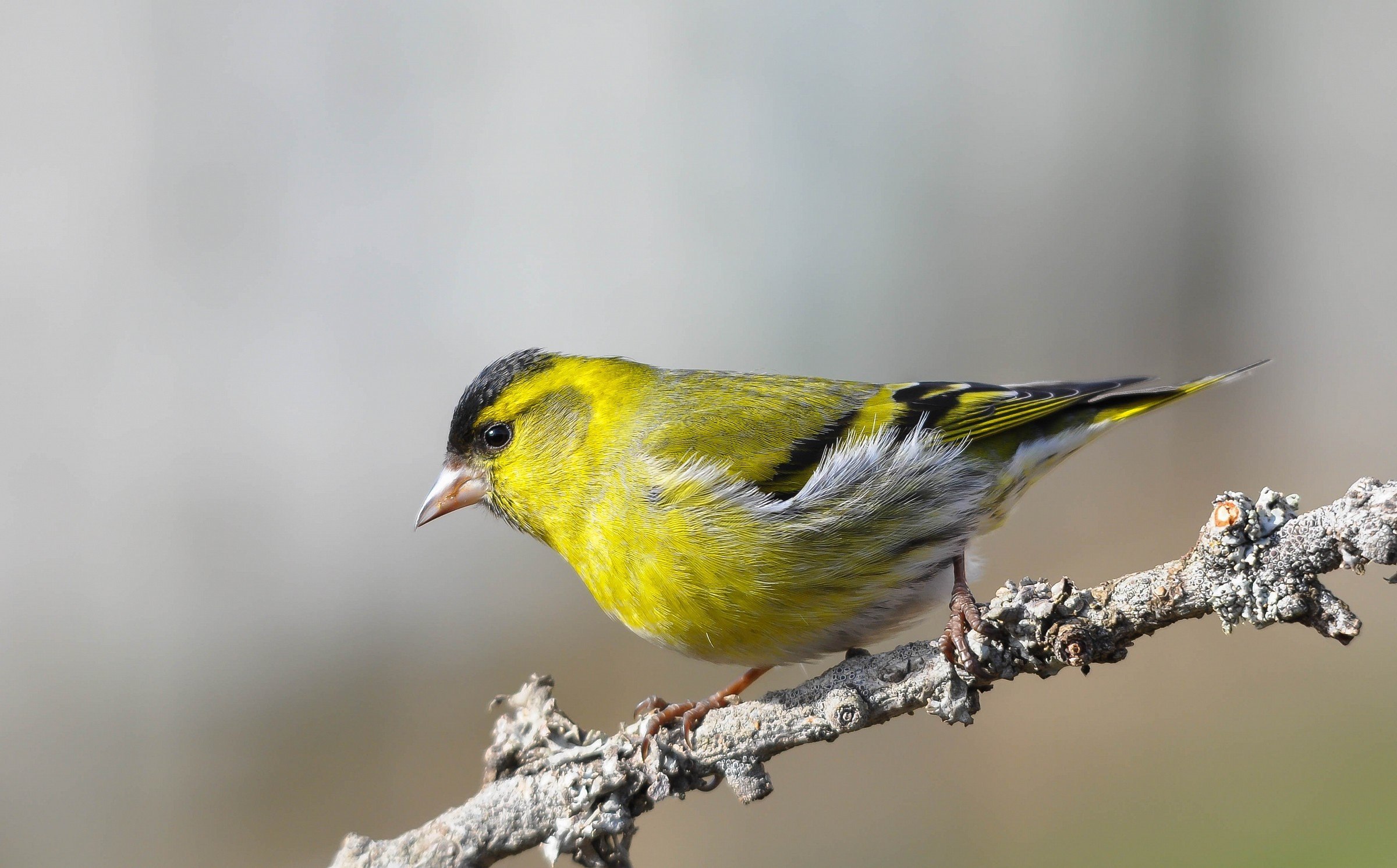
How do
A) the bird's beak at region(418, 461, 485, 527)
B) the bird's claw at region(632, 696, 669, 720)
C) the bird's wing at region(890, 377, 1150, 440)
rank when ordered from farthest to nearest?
the bird's beak at region(418, 461, 485, 527) → the bird's wing at region(890, 377, 1150, 440) → the bird's claw at region(632, 696, 669, 720)

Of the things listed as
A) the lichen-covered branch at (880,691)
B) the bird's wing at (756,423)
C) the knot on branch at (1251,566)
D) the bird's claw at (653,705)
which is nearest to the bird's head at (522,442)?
the bird's wing at (756,423)

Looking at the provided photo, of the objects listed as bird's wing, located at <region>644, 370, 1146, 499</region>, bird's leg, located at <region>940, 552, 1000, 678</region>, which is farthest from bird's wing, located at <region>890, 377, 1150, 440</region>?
bird's leg, located at <region>940, 552, 1000, 678</region>

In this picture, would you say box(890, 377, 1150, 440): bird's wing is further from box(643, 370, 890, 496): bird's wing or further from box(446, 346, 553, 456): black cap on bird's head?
box(446, 346, 553, 456): black cap on bird's head

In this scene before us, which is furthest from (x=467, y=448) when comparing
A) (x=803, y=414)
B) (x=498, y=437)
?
(x=803, y=414)

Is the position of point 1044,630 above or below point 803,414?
below

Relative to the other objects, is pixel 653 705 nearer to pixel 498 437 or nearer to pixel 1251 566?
pixel 498 437

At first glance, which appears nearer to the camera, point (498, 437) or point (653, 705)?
point (653, 705)

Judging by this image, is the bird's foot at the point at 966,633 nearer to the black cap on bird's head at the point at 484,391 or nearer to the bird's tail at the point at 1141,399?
the bird's tail at the point at 1141,399
